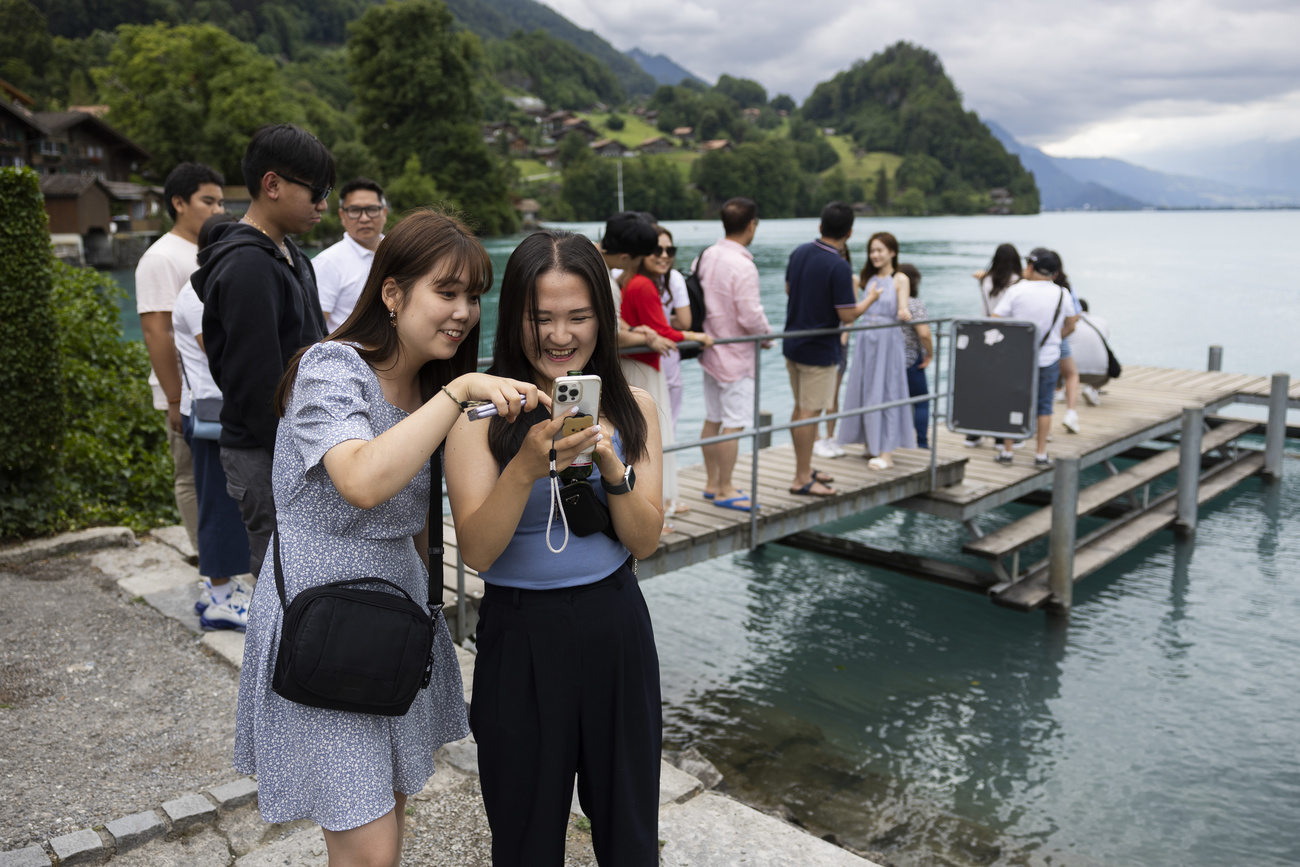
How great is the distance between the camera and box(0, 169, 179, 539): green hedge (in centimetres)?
553

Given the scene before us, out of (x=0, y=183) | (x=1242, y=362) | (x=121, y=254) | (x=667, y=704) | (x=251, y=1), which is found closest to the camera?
(x=0, y=183)

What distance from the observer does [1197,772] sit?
615 cm

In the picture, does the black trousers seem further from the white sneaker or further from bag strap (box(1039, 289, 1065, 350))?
bag strap (box(1039, 289, 1065, 350))

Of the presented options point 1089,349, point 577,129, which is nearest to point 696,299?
point 1089,349

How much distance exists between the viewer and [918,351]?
8.96m

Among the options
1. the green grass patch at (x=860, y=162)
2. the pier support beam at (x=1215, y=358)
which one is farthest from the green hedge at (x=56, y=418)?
the green grass patch at (x=860, y=162)

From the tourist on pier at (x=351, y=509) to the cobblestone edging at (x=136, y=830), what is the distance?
4.68 feet

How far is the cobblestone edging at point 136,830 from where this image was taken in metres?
2.81

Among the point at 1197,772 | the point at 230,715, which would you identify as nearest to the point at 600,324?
the point at 230,715

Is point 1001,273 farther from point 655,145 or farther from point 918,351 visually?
point 655,145

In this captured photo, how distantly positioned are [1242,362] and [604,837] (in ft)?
101

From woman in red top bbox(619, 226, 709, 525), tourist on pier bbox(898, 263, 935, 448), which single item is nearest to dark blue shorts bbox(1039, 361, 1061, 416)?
tourist on pier bbox(898, 263, 935, 448)

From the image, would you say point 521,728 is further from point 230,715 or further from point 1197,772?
point 1197,772

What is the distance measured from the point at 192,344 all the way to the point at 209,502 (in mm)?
729
